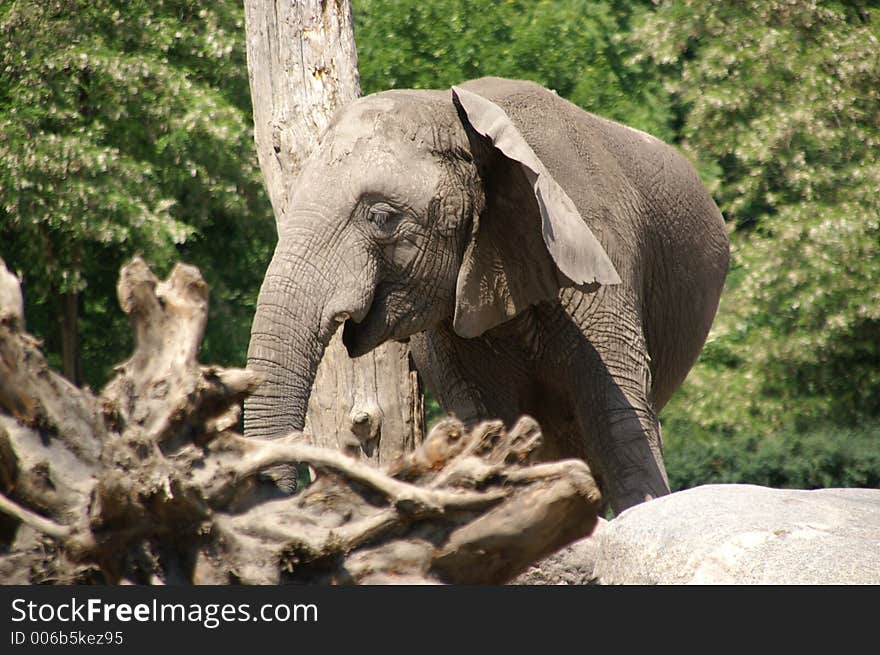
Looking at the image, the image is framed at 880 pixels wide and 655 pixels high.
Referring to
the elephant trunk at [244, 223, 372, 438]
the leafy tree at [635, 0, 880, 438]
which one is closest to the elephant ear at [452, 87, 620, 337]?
the elephant trunk at [244, 223, 372, 438]

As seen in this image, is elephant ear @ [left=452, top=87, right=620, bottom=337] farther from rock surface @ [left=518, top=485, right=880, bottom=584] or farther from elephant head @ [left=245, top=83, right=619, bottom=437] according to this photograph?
rock surface @ [left=518, top=485, right=880, bottom=584]

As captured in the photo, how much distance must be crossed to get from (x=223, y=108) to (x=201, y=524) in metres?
11.0

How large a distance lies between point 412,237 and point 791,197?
12.3 meters

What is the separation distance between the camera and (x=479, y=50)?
15.7 metres

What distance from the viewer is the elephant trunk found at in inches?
201

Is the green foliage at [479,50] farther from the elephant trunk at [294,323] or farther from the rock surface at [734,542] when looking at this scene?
the rock surface at [734,542]

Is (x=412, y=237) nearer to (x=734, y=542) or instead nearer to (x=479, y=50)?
(x=734, y=542)


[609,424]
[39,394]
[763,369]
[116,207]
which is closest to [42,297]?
[116,207]

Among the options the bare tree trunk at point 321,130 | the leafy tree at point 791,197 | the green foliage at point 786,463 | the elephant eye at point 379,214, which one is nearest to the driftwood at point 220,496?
the elephant eye at point 379,214

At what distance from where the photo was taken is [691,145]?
17.8 m

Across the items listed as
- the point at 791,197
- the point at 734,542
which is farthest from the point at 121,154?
the point at 734,542

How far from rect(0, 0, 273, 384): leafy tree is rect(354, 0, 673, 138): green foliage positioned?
1.52 m

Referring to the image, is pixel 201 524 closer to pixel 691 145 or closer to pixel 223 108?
pixel 223 108

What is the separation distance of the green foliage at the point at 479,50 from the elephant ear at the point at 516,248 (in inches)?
363
